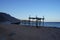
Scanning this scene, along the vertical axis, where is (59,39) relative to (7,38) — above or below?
below

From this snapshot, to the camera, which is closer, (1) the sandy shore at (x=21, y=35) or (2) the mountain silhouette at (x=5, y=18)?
(1) the sandy shore at (x=21, y=35)

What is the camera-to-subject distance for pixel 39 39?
40.0 feet

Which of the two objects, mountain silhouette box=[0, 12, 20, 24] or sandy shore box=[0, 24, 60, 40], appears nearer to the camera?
sandy shore box=[0, 24, 60, 40]

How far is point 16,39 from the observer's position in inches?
433

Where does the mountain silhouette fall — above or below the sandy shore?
above

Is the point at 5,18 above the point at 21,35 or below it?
above

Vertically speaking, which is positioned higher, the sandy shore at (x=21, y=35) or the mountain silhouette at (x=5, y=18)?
the mountain silhouette at (x=5, y=18)

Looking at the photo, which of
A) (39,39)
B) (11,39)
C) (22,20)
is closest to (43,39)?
Result: (39,39)

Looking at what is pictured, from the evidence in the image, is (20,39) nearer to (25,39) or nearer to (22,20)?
(25,39)

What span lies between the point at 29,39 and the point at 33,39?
456 millimetres

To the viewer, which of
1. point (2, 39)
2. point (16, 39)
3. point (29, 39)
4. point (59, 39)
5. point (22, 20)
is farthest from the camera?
point (22, 20)

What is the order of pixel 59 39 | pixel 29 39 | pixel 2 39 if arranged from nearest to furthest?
pixel 2 39, pixel 29 39, pixel 59 39

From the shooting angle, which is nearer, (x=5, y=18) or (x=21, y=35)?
(x=21, y=35)

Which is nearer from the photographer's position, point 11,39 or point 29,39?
point 11,39
